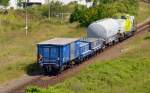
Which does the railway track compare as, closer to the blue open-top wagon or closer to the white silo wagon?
the blue open-top wagon

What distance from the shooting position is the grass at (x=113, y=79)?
107ft

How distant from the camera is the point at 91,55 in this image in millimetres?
49312

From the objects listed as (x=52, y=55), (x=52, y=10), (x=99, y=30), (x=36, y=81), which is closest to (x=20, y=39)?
(x=99, y=30)

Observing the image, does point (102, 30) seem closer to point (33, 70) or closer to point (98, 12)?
point (33, 70)

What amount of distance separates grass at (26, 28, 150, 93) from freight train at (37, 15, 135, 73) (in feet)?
7.33

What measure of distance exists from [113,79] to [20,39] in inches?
1084

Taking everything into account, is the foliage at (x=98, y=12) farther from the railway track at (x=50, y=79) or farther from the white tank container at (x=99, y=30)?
the railway track at (x=50, y=79)

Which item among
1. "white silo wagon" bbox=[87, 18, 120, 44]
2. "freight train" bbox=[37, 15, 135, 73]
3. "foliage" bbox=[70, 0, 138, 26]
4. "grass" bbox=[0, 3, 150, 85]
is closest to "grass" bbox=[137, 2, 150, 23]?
"grass" bbox=[0, 3, 150, 85]

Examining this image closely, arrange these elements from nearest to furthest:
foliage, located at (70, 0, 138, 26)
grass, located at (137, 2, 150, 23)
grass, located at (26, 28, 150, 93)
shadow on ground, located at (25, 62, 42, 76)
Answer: grass, located at (26, 28, 150, 93) → shadow on ground, located at (25, 62, 42, 76) → foliage, located at (70, 0, 138, 26) → grass, located at (137, 2, 150, 23)

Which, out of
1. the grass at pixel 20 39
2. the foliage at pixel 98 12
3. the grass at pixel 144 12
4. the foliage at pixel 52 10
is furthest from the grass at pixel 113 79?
the foliage at pixel 52 10

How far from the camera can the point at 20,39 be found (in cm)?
6172

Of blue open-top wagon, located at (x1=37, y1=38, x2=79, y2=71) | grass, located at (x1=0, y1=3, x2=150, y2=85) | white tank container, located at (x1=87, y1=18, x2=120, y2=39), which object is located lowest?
grass, located at (x1=0, y1=3, x2=150, y2=85)

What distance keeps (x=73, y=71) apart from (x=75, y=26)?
31.9 m

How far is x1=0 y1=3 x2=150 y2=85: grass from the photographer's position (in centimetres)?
4303
